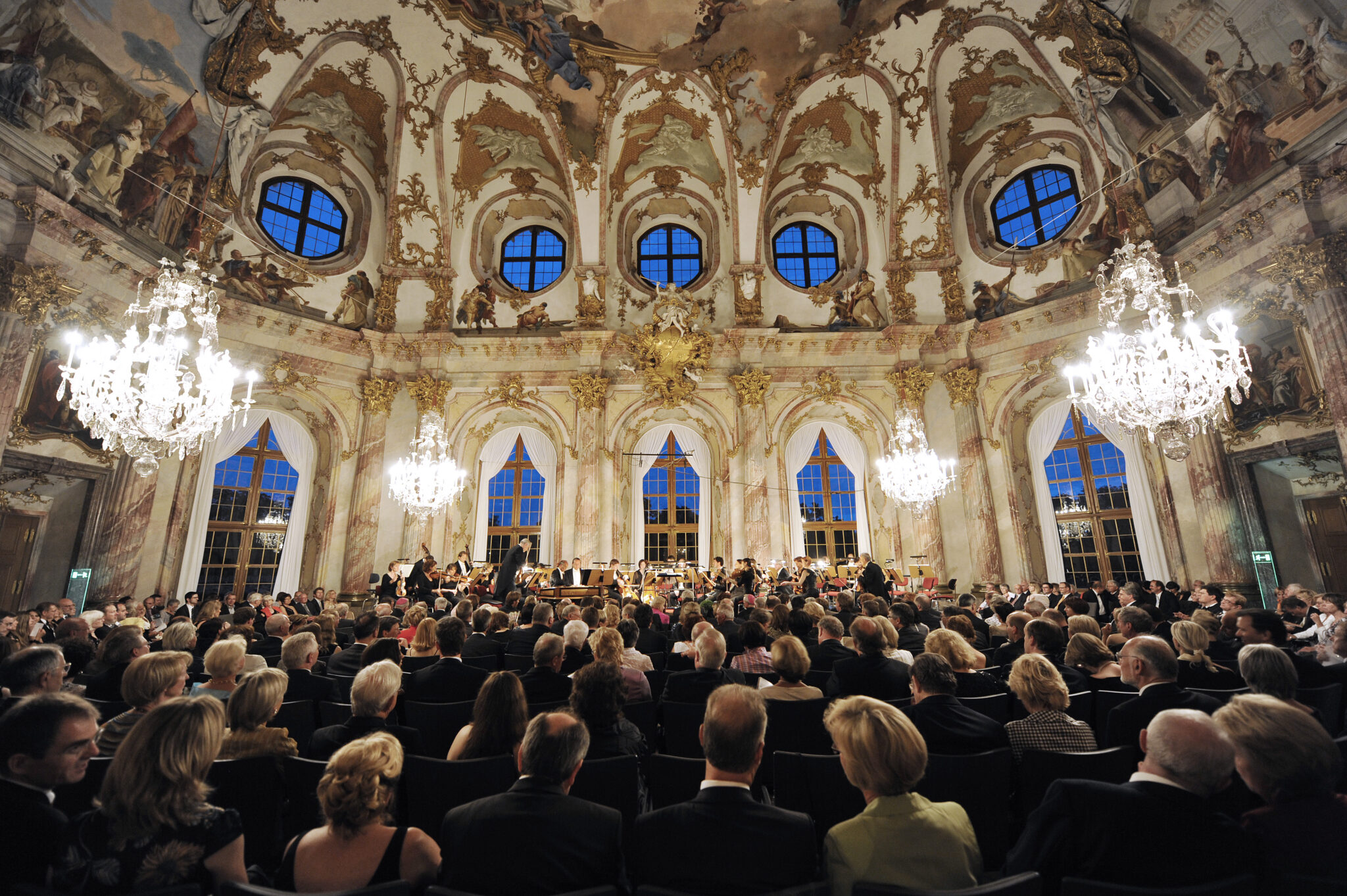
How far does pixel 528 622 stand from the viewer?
7598 millimetres

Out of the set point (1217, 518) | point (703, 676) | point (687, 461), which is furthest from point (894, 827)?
Answer: point (687, 461)

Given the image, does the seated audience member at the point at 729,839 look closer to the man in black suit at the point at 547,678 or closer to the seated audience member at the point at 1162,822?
the seated audience member at the point at 1162,822

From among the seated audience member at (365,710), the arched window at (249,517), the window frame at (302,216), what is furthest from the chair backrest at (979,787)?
the window frame at (302,216)

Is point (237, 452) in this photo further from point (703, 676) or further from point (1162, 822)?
point (1162, 822)

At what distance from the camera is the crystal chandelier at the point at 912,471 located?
43.0 feet

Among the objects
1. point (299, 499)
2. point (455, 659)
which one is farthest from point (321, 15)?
point (455, 659)

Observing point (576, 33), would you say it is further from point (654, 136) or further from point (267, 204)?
point (267, 204)

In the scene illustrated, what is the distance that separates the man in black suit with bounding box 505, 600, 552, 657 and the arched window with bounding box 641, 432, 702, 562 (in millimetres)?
9897

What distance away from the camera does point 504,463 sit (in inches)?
658

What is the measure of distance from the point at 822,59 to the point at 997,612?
13.3 m

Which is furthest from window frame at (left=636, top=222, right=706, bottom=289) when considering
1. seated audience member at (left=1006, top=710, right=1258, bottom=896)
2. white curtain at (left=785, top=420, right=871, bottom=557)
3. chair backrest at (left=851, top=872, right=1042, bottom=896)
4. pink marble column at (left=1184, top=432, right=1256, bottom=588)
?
chair backrest at (left=851, top=872, right=1042, bottom=896)

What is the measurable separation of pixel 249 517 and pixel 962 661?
16207mm

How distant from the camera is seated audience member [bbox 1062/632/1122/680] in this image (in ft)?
12.8

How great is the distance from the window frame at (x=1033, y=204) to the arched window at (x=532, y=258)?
1192 cm
